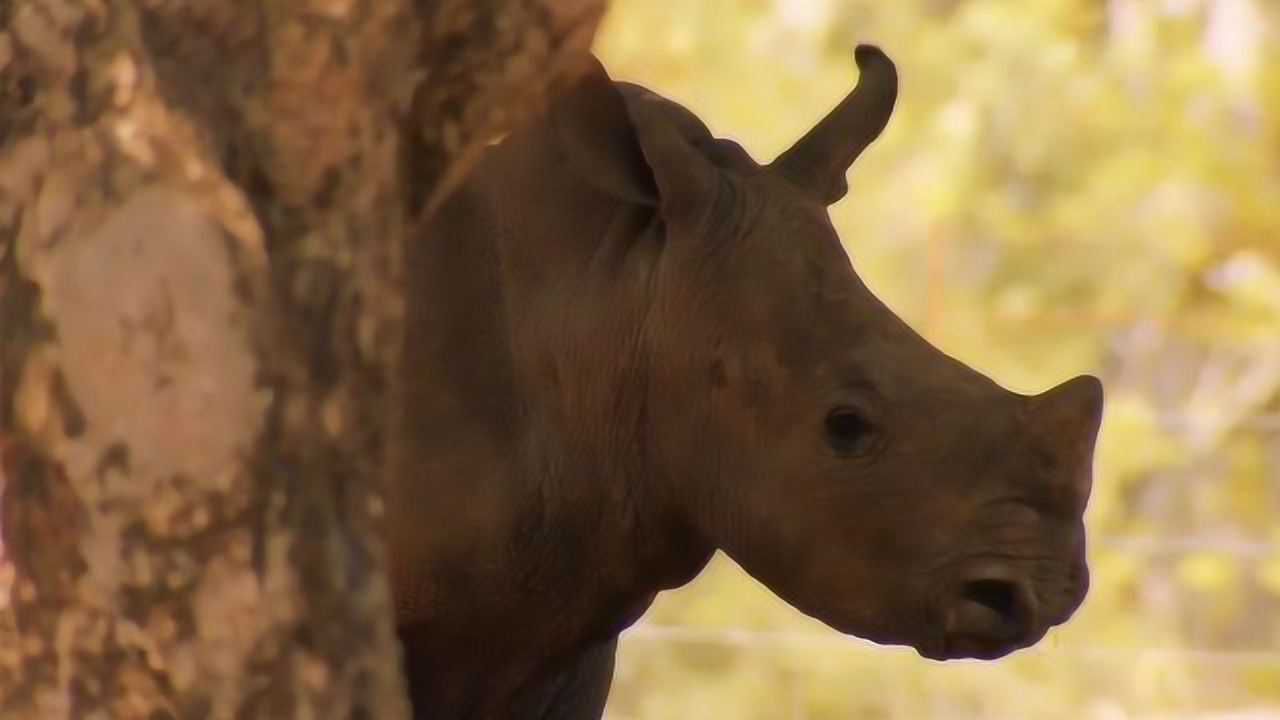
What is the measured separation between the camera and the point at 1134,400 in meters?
7.30

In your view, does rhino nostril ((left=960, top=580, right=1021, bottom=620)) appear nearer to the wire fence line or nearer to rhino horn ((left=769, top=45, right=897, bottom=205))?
rhino horn ((left=769, top=45, right=897, bottom=205))

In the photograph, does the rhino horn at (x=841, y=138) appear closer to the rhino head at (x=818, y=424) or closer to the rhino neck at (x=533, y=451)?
the rhino head at (x=818, y=424)

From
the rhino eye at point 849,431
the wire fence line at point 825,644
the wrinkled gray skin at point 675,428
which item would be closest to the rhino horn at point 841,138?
the wrinkled gray skin at point 675,428

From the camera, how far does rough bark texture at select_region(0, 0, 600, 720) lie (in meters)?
1.42

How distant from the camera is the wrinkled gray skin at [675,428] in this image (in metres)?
2.04

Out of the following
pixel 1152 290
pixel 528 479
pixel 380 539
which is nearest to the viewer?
pixel 380 539

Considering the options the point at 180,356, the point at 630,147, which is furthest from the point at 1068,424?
the point at 180,356

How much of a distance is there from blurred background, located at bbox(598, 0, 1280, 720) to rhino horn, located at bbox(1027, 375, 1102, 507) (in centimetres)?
393

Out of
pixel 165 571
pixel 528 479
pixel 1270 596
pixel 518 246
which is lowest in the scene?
pixel 165 571

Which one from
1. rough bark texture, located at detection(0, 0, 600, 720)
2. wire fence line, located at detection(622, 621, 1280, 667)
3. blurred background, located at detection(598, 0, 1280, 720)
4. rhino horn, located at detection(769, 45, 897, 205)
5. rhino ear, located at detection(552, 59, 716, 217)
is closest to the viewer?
rough bark texture, located at detection(0, 0, 600, 720)

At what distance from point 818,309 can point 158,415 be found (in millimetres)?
855

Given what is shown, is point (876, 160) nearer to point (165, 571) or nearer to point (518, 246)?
point (518, 246)

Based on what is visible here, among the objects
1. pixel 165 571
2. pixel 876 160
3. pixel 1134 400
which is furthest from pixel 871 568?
pixel 1134 400

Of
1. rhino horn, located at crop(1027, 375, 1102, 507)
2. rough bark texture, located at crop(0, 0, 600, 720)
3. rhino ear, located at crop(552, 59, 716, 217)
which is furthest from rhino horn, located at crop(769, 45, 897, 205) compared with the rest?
rough bark texture, located at crop(0, 0, 600, 720)
